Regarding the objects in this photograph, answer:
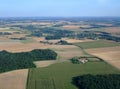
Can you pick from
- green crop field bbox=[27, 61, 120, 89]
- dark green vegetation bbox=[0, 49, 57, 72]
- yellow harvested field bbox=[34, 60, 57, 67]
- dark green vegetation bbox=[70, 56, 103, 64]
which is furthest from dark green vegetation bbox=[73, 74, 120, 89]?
dark green vegetation bbox=[70, 56, 103, 64]

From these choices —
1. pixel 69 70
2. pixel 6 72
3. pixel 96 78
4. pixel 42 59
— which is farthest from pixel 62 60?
pixel 96 78

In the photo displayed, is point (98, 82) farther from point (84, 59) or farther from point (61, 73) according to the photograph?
point (84, 59)

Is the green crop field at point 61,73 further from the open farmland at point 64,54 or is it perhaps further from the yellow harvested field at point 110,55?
the open farmland at point 64,54

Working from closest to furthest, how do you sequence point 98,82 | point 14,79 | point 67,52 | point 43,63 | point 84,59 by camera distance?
point 98,82
point 14,79
point 43,63
point 84,59
point 67,52

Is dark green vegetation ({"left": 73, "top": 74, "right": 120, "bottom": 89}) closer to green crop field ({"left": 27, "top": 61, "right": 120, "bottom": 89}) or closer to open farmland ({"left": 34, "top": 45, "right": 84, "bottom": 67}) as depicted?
green crop field ({"left": 27, "top": 61, "right": 120, "bottom": 89})

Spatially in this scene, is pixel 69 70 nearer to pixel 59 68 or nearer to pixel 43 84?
pixel 59 68

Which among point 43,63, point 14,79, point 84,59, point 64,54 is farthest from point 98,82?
point 64,54
